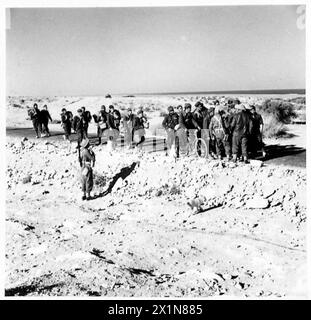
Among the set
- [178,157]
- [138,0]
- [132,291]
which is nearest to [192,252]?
[132,291]

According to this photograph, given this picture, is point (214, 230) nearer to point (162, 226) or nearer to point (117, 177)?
point (162, 226)

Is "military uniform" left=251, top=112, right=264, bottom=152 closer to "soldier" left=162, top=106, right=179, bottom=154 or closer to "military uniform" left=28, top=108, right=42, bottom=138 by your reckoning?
"soldier" left=162, top=106, right=179, bottom=154

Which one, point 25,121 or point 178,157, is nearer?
point 178,157

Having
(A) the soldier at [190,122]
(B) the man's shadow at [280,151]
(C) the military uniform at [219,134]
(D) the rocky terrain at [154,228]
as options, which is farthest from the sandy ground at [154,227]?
(A) the soldier at [190,122]

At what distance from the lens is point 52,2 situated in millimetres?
8398

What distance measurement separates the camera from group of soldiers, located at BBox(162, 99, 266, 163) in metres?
9.09

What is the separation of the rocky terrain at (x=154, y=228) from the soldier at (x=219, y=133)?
1.23 ft

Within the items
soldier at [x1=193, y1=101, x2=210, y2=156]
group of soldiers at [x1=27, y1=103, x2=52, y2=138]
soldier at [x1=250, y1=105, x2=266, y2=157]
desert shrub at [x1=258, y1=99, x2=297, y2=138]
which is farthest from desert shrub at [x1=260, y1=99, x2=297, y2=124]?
group of soldiers at [x1=27, y1=103, x2=52, y2=138]

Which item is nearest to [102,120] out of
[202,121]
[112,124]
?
[112,124]

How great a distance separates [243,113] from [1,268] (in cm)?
588

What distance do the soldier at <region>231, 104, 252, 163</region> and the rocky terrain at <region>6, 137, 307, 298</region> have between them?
0.46 meters

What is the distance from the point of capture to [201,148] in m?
9.73
